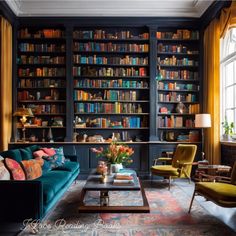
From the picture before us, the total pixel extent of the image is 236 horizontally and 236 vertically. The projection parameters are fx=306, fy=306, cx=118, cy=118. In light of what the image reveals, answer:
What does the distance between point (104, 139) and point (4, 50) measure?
3.04 meters

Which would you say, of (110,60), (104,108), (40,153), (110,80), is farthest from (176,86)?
(40,153)

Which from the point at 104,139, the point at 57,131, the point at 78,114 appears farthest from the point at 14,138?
the point at 104,139

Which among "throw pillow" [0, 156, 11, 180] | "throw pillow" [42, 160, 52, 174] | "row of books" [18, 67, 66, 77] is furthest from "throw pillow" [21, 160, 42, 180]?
"row of books" [18, 67, 66, 77]

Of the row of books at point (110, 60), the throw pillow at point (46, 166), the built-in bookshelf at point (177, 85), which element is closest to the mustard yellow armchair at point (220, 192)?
the throw pillow at point (46, 166)

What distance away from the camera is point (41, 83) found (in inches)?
290

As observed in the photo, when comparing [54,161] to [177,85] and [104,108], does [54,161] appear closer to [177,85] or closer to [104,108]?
[104,108]

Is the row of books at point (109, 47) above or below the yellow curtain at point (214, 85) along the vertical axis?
above

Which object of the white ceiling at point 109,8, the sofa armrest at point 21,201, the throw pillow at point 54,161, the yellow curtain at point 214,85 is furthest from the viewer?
the white ceiling at point 109,8

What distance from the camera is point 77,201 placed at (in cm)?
489

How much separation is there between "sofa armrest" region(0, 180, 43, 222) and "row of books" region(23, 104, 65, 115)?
4.12m

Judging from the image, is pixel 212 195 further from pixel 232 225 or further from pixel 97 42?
pixel 97 42

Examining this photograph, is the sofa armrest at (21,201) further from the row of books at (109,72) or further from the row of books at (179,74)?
the row of books at (179,74)

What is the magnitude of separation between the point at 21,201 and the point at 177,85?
16.8ft

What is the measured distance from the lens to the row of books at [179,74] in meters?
7.34
